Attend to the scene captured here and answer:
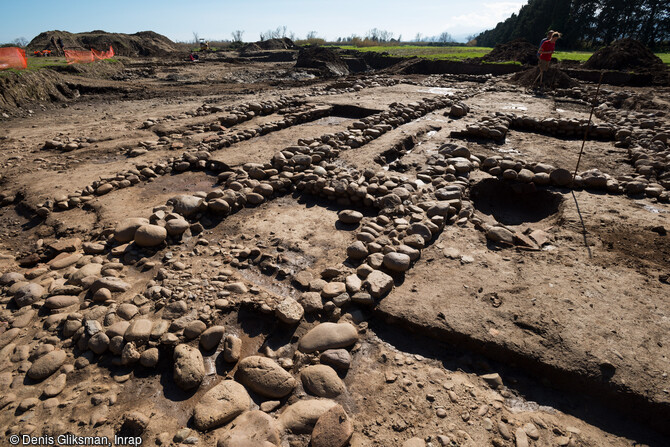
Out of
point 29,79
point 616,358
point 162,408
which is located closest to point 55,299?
point 162,408

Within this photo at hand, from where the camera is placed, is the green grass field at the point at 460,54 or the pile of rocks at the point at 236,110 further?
the green grass field at the point at 460,54

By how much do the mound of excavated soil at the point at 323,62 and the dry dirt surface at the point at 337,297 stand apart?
18.2 m

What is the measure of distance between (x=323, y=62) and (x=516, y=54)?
504 inches

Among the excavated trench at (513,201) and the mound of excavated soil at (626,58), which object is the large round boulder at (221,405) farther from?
the mound of excavated soil at (626,58)

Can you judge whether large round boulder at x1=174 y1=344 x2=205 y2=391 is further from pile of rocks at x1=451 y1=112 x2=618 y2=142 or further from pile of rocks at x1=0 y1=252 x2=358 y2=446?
pile of rocks at x1=451 y1=112 x2=618 y2=142

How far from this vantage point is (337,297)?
2.86 meters

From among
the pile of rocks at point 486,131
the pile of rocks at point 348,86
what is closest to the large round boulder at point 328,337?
the pile of rocks at point 486,131

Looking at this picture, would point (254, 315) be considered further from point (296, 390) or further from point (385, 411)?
point (385, 411)

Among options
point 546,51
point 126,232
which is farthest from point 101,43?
point 126,232

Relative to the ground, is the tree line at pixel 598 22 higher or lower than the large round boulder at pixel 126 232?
higher

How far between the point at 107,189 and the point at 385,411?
481 centimetres

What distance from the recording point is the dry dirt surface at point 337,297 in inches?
79.6

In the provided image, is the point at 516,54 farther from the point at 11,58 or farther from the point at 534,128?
the point at 11,58

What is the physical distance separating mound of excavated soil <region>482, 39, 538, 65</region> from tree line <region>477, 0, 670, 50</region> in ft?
52.4
